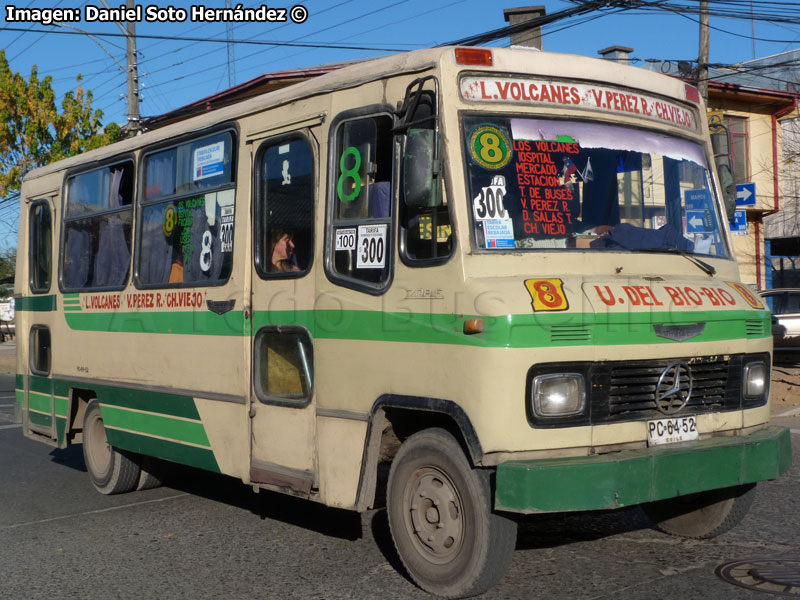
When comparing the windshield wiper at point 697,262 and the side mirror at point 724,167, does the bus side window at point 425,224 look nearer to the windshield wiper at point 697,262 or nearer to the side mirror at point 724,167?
the windshield wiper at point 697,262

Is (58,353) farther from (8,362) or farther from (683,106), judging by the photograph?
(8,362)

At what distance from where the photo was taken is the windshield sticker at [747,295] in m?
5.60

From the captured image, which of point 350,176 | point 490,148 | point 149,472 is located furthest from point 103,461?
point 490,148

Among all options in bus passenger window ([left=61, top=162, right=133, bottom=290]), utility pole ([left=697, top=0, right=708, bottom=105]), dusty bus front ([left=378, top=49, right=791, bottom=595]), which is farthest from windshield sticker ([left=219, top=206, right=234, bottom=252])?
utility pole ([left=697, top=0, right=708, bottom=105])

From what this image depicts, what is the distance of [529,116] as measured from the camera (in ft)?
17.4

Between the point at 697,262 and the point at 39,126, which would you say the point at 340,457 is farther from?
the point at 39,126

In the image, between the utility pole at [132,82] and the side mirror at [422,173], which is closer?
the side mirror at [422,173]

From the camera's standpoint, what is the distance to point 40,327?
9.55m

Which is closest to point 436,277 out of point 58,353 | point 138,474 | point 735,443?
point 735,443

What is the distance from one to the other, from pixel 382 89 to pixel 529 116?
0.85 m

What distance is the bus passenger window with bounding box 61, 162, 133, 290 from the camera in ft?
27.2

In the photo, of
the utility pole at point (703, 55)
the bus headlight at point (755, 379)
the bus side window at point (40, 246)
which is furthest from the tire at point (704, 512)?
the utility pole at point (703, 55)

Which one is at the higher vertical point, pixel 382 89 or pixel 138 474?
pixel 382 89

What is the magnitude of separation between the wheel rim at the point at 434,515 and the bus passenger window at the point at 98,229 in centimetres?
395
